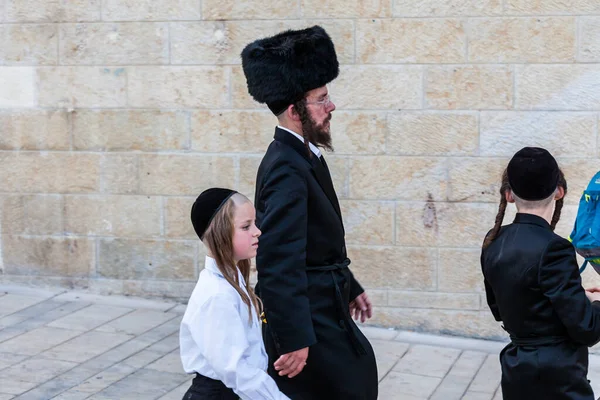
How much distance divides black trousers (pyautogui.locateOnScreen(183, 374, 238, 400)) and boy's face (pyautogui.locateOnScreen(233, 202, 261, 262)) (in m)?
0.43

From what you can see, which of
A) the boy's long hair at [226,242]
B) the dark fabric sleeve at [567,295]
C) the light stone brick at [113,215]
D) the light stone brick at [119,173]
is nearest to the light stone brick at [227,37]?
the light stone brick at [119,173]

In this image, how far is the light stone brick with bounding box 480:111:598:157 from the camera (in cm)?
570

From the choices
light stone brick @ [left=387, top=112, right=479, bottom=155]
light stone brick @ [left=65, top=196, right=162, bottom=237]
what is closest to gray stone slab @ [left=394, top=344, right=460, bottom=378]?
light stone brick @ [left=387, top=112, right=479, bottom=155]

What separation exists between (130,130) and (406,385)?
2728 millimetres

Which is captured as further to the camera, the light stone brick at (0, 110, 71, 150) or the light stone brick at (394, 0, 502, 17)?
the light stone brick at (0, 110, 71, 150)

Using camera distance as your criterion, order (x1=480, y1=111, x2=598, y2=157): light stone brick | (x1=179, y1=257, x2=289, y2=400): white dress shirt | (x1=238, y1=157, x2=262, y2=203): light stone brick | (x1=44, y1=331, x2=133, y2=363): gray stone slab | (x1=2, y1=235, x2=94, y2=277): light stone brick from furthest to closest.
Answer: (x1=2, y1=235, x2=94, y2=277): light stone brick
(x1=238, y1=157, x2=262, y2=203): light stone brick
(x1=480, y1=111, x2=598, y2=157): light stone brick
(x1=44, y1=331, x2=133, y2=363): gray stone slab
(x1=179, y1=257, x2=289, y2=400): white dress shirt

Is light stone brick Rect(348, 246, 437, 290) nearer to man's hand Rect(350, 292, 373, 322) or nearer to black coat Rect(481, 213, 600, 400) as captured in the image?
man's hand Rect(350, 292, 373, 322)

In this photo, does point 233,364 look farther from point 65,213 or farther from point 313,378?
point 65,213

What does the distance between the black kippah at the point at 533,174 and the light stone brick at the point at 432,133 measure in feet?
8.55

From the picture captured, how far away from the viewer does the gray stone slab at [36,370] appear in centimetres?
520

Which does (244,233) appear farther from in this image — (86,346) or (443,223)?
(443,223)

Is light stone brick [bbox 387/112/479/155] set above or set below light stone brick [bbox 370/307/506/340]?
above

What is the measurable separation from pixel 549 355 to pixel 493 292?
0.38 meters

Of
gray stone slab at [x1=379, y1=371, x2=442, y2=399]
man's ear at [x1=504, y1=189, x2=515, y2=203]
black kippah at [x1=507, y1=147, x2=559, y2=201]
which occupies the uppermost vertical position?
black kippah at [x1=507, y1=147, x2=559, y2=201]
